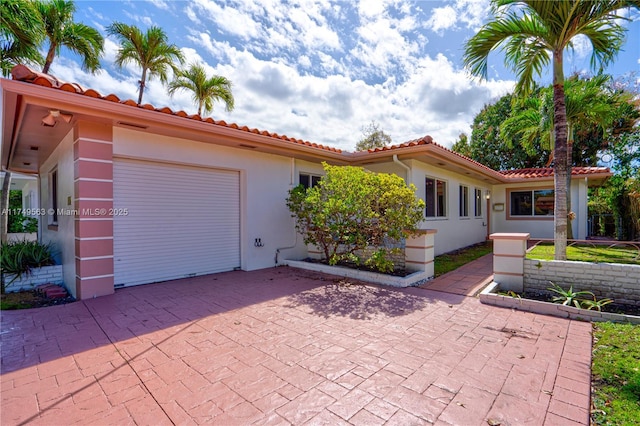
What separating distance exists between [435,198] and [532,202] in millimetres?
7768

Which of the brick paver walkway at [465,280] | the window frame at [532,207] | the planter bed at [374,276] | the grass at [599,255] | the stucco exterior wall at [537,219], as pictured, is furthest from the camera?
the window frame at [532,207]

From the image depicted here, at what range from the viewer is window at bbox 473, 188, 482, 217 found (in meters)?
14.4

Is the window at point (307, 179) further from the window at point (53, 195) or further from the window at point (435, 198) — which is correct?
the window at point (53, 195)

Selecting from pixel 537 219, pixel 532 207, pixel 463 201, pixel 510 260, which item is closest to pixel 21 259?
pixel 510 260

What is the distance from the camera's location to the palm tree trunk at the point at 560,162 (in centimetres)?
593

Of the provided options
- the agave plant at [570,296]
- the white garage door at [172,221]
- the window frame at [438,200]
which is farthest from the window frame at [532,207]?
the white garage door at [172,221]

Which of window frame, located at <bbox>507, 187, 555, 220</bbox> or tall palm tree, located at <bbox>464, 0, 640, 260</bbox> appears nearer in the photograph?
tall palm tree, located at <bbox>464, 0, 640, 260</bbox>

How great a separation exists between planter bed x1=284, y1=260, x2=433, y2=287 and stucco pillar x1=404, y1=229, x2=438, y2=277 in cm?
20

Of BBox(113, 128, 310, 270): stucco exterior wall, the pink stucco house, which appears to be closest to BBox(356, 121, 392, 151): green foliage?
the pink stucco house

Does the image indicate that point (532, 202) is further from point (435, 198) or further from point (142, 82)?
point (142, 82)

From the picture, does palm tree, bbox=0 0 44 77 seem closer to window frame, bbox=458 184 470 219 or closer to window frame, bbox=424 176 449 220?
window frame, bbox=424 176 449 220

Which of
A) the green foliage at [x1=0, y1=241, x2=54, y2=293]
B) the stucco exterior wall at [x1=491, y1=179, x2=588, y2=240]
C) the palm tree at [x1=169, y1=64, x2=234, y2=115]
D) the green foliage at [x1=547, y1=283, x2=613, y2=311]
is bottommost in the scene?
the green foliage at [x1=547, y1=283, x2=613, y2=311]

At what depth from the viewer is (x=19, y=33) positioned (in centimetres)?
714

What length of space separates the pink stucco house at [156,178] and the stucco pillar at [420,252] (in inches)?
94.0
